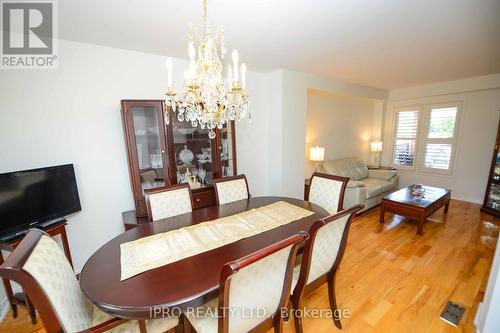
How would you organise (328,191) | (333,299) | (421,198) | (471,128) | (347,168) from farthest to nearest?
(347,168) → (471,128) → (421,198) → (328,191) → (333,299)

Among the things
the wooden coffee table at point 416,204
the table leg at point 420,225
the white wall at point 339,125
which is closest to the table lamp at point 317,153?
the white wall at point 339,125

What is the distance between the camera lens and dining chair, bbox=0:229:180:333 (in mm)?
779

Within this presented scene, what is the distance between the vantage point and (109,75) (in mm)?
2154

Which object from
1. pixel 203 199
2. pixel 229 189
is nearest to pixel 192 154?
pixel 203 199

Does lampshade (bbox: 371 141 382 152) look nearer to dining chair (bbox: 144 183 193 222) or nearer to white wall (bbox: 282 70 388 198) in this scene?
white wall (bbox: 282 70 388 198)

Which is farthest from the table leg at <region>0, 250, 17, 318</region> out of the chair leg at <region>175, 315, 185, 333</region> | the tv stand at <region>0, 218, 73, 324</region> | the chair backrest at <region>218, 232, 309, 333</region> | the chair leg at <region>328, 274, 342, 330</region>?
the chair leg at <region>328, 274, 342, 330</region>

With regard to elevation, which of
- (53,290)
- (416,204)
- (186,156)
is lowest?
(416,204)

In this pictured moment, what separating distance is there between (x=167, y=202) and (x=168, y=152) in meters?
0.63

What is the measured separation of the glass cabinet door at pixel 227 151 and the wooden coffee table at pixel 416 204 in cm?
238

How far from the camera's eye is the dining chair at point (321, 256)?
124 cm

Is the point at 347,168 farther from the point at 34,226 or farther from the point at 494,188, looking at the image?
the point at 34,226

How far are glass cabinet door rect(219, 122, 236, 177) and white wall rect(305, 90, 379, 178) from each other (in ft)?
5.71

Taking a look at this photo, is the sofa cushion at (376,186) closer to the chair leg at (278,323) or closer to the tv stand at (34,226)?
the chair leg at (278,323)

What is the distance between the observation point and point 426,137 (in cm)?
448
